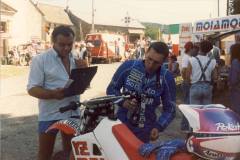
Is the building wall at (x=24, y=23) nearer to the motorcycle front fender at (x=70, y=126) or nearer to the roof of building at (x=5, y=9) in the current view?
the roof of building at (x=5, y=9)

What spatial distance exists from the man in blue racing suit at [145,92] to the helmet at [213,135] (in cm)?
128

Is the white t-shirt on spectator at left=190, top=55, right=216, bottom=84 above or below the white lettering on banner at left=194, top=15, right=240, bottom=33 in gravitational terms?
below

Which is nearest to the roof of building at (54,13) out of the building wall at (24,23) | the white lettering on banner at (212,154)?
the building wall at (24,23)

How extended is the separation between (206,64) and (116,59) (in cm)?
3416

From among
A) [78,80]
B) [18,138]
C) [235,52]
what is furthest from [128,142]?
[18,138]

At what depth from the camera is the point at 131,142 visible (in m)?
2.98

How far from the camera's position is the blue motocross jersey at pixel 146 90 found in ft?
13.1

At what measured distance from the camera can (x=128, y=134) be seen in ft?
10.0

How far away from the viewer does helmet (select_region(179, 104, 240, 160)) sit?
2525mm

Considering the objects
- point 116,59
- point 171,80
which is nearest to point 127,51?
point 116,59

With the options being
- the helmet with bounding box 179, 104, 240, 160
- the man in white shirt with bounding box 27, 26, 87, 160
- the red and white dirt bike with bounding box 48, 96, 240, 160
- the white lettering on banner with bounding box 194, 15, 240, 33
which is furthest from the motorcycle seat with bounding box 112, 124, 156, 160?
the white lettering on banner with bounding box 194, 15, 240, 33

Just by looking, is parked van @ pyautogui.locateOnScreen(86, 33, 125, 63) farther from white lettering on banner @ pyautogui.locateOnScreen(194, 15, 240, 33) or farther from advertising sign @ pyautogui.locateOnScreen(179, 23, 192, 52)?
white lettering on banner @ pyautogui.locateOnScreen(194, 15, 240, 33)

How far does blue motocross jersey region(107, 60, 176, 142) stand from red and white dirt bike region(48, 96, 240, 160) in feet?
2.30

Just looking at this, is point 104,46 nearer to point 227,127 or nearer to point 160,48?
point 160,48
